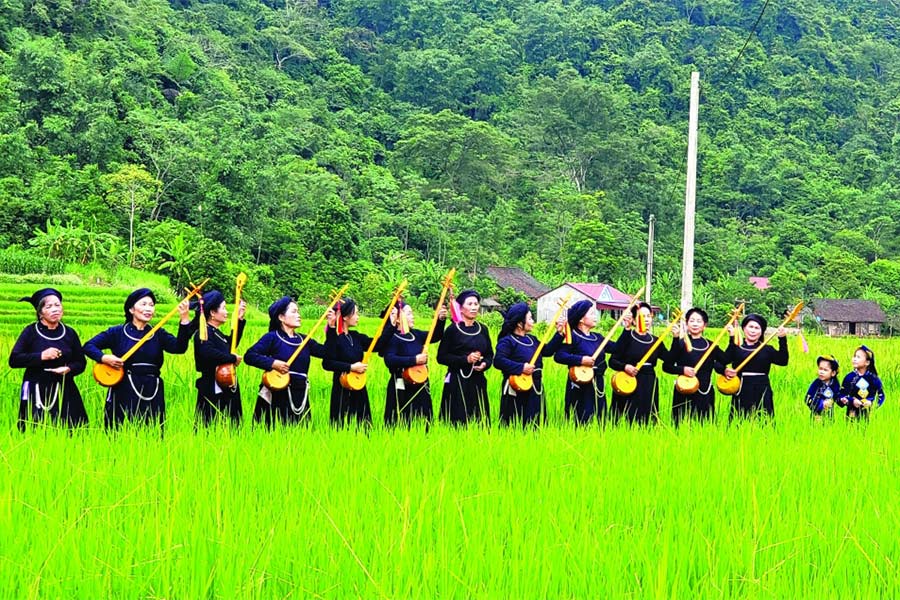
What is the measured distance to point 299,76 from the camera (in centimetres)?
6969

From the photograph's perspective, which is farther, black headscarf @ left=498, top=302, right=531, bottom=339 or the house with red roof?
the house with red roof

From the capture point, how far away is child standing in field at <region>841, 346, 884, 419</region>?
817cm

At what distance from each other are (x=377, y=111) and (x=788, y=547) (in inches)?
2670

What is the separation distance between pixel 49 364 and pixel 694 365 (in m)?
5.13

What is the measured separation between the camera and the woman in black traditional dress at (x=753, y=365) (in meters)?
8.77

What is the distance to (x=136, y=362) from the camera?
729cm

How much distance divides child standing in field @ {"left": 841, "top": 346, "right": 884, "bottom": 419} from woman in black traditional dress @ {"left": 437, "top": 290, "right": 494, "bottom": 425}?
2868mm

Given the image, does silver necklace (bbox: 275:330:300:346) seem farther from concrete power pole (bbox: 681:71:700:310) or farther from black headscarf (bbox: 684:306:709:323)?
concrete power pole (bbox: 681:71:700:310)

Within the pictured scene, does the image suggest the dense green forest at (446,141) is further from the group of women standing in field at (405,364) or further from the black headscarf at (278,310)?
the black headscarf at (278,310)

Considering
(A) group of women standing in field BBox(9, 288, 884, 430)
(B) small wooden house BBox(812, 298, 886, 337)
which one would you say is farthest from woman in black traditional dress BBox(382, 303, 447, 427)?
(B) small wooden house BBox(812, 298, 886, 337)

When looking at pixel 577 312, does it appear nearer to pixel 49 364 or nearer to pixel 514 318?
pixel 514 318

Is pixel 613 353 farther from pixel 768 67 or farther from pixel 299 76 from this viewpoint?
pixel 768 67

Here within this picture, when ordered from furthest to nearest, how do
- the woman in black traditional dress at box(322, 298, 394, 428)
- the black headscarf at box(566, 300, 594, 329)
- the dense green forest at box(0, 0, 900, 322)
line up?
the dense green forest at box(0, 0, 900, 322)
the black headscarf at box(566, 300, 594, 329)
the woman in black traditional dress at box(322, 298, 394, 428)

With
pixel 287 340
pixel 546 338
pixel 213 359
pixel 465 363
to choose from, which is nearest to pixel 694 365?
pixel 546 338
